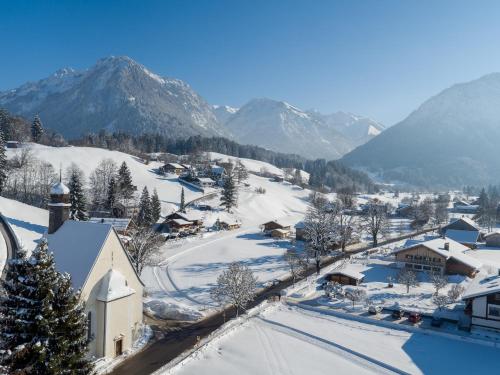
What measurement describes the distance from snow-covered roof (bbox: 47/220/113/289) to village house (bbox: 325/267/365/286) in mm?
29418

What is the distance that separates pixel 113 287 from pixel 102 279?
938mm

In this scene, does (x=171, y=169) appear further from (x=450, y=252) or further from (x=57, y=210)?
(x=57, y=210)

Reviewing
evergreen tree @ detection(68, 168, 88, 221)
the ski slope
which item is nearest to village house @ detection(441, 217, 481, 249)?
the ski slope

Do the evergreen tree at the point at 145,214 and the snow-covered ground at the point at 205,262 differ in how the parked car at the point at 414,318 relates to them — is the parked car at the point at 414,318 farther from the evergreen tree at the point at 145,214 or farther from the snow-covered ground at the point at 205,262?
the evergreen tree at the point at 145,214

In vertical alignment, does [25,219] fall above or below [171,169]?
below

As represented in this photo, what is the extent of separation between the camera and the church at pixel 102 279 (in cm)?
2483

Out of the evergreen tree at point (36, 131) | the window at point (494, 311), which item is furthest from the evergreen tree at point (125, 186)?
the window at point (494, 311)

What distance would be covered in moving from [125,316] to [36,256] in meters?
12.6

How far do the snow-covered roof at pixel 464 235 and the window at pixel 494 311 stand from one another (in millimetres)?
49529

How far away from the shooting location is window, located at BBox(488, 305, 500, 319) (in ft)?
99.6

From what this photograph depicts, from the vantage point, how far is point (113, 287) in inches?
1009

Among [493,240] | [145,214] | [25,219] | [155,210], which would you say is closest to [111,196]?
[155,210]

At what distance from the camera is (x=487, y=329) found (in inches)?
1200

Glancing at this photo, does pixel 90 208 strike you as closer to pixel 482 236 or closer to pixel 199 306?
pixel 199 306
